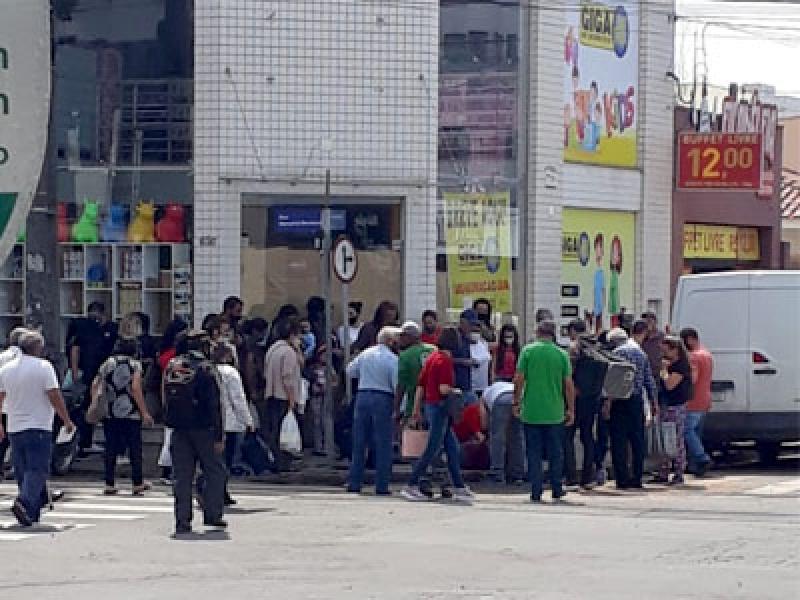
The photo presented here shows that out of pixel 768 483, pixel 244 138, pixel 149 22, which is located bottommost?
pixel 768 483

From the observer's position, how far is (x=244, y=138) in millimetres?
21828

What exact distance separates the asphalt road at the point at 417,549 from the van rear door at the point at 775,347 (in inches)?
99.6

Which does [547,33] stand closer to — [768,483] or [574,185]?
[574,185]

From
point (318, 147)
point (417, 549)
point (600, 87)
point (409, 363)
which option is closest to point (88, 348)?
point (318, 147)

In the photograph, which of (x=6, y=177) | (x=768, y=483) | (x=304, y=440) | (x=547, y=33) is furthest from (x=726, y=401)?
(x=6, y=177)

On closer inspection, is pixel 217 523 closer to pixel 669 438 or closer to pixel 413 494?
pixel 413 494

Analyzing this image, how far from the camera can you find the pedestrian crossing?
13.5 metres

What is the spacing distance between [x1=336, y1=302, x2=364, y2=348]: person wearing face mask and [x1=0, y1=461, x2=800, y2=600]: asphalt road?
126 inches

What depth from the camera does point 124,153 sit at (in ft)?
74.2

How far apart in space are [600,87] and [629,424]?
8.82 m

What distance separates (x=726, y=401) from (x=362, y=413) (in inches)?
202

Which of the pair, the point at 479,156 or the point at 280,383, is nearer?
the point at 280,383

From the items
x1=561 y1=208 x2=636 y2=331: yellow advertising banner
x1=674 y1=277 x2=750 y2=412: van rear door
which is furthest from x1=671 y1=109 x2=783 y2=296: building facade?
x1=674 y1=277 x2=750 y2=412: van rear door

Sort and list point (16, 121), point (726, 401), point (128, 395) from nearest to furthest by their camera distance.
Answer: point (16, 121), point (128, 395), point (726, 401)
